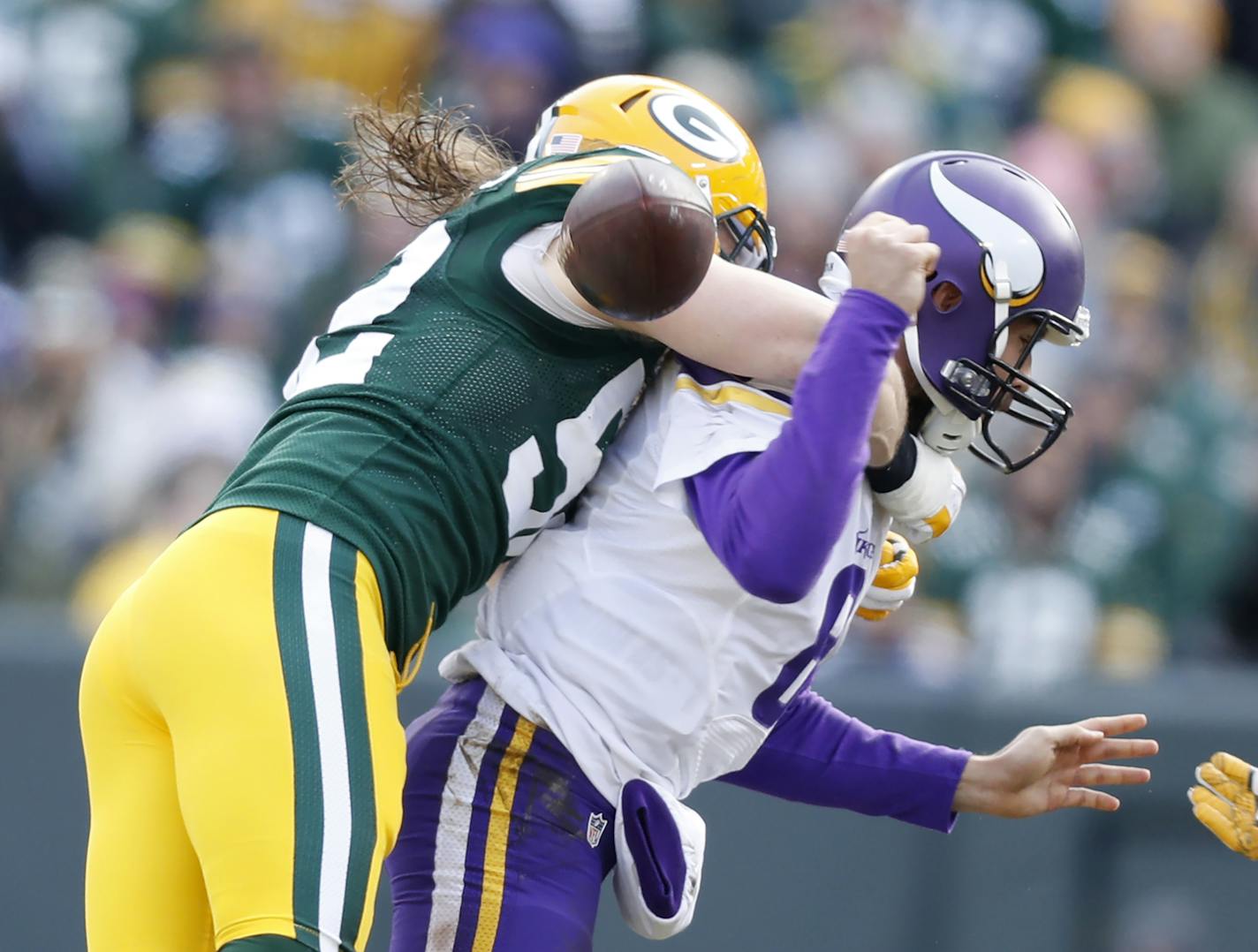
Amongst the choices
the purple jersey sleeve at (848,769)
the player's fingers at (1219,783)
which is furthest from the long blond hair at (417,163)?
the player's fingers at (1219,783)

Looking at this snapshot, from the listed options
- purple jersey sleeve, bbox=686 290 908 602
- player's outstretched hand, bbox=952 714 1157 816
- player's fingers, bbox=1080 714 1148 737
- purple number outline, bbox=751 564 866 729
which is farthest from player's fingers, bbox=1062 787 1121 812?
purple jersey sleeve, bbox=686 290 908 602

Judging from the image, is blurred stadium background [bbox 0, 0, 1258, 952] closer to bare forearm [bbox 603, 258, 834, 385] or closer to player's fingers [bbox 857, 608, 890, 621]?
player's fingers [bbox 857, 608, 890, 621]

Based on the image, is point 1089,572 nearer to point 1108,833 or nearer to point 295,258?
point 1108,833

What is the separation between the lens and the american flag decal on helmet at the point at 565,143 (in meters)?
3.19

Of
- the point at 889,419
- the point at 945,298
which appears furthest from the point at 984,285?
the point at 889,419

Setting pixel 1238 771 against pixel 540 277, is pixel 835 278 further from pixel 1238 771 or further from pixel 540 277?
pixel 1238 771

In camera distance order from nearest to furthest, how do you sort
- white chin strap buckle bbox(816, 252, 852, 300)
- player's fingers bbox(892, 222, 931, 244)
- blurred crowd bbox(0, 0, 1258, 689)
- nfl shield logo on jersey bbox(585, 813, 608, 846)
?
player's fingers bbox(892, 222, 931, 244)
nfl shield logo on jersey bbox(585, 813, 608, 846)
white chin strap buckle bbox(816, 252, 852, 300)
blurred crowd bbox(0, 0, 1258, 689)

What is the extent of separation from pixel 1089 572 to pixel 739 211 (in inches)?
131

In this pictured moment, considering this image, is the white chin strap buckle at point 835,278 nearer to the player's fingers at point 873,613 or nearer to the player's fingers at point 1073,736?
the player's fingers at point 873,613

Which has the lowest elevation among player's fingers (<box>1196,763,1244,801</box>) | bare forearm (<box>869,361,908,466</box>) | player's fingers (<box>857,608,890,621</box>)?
player's fingers (<box>1196,763,1244,801</box>)

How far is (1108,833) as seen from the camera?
5.16 m

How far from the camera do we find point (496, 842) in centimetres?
286

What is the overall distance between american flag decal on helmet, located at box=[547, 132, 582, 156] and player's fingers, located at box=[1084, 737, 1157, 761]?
1.32 meters

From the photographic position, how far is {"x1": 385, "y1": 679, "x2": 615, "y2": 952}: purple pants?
281 cm
